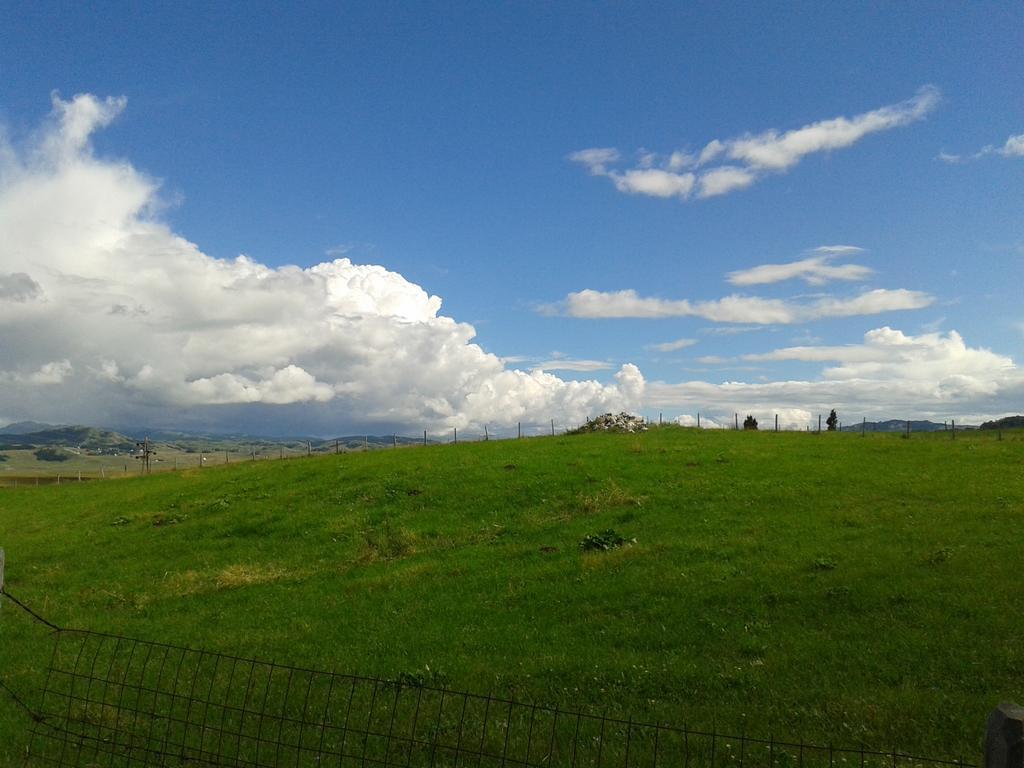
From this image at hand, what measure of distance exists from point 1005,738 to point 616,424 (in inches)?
2777

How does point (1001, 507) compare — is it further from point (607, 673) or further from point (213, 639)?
point (213, 639)

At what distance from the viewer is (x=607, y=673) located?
1470cm

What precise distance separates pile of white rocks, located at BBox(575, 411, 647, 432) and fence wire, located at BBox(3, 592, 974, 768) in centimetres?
5996

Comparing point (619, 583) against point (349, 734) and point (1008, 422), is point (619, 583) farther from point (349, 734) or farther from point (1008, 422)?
point (1008, 422)

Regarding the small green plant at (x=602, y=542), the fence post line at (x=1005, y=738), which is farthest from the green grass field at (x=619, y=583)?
the fence post line at (x=1005, y=738)

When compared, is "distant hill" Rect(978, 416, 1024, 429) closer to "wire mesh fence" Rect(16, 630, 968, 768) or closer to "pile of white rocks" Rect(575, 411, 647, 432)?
"pile of white rocks" Rect(575, 411, 647, 432)

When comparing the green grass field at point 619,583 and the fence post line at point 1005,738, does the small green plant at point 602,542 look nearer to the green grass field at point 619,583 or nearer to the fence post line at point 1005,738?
the green grass field at point 619,583

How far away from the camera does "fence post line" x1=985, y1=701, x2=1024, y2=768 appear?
555 centimetres

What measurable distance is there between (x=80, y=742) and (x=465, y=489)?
27080 millimetres

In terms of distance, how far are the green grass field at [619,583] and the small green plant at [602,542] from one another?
1.76 feet

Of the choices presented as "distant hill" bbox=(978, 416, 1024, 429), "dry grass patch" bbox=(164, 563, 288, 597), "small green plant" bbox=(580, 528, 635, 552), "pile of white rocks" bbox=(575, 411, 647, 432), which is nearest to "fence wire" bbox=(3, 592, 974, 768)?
"dry grass patch" bbox=(164, 563, 288, 597)

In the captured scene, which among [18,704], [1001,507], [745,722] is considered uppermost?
[1001,507]

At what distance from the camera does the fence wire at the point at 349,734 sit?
1098 centimetres

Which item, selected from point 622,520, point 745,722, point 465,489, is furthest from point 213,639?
point 465,489
